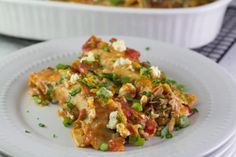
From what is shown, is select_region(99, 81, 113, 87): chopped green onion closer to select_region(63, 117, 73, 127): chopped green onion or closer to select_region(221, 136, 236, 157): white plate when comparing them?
select_region(63, 117, 73, 127): chopped green onion

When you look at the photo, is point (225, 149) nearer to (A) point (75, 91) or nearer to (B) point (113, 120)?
(B) point (113, 120)

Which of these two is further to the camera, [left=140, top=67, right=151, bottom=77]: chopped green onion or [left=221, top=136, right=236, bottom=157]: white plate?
[left=140, top=67, right=151, bottom=77]: chopped green onion

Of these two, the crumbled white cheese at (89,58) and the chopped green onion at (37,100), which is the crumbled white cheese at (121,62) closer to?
the crumbled white cheese at (89,58)

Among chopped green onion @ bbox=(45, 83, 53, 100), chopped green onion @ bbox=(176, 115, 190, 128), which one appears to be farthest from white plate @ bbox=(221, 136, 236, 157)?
chopped green onion @ bbox=(45, 83, 53, 100)

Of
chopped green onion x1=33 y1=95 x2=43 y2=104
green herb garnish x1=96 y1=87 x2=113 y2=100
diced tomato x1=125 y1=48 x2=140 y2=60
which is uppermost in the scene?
green herb garnish x1=96 y1=87 x2=113 y2=100

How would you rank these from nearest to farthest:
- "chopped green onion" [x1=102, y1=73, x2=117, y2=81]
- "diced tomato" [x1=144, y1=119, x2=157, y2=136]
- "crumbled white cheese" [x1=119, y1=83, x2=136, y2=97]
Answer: "diced tomato" [x1=144, y1=119, x2=157, y2=136], "crumbled white cheese" [x1=119, y1=83, x2=136, y2=97], "chopped green onion" [x1=102, y1=73, x2=117, y2=81]

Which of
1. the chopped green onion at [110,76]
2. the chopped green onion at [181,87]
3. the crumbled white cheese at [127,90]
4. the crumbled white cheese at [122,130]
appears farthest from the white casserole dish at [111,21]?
the crumbled white cheese at [122,130]

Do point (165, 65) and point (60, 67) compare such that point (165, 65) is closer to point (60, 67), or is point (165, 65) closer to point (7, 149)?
point (60, 67)

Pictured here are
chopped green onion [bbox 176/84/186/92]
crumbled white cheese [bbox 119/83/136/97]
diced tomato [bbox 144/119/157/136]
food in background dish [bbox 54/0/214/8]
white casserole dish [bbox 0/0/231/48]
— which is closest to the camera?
diced tomato [bbox 144/119/157/136]

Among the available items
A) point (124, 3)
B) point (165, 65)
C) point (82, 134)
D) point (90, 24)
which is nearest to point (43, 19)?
point (90, 24)
